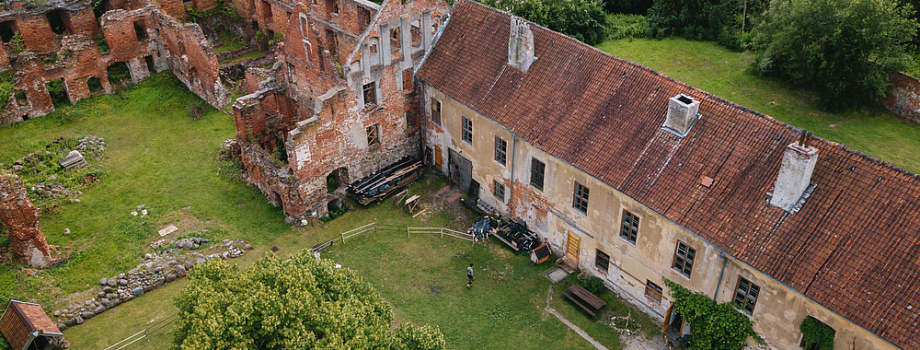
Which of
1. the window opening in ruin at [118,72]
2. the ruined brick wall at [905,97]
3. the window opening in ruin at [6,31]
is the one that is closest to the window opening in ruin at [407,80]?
the window opening in ruin at [118,72]

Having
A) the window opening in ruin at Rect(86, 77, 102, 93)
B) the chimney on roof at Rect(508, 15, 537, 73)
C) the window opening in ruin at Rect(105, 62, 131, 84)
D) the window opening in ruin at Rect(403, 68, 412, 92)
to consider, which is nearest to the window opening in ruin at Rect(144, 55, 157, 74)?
the window opening in ruin at Rect(105, 62, 131, 84)

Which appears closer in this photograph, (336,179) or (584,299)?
(584,299)

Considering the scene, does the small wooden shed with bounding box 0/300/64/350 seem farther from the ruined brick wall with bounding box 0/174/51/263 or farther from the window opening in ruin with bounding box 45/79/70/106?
the window opening in ruin with bounding box 45/79/70/106

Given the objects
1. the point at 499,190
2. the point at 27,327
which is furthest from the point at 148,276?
the point at 499,190

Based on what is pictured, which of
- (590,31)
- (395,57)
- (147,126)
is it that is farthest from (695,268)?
(147,126)

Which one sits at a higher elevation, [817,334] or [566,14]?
[566,14]

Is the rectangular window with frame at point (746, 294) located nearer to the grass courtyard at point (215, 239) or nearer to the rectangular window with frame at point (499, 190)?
the grass courtyard at point (215, 239)

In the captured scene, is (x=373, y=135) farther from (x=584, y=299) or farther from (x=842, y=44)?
(x=842, y=44)
